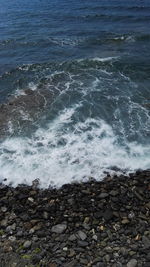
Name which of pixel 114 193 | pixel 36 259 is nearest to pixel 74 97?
pixel 114 193

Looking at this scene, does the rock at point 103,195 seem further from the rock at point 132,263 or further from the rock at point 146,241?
the rock at point 132,263

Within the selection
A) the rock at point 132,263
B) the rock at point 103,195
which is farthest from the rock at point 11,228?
the rock at point 132,263

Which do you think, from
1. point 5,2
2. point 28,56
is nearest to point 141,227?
point 28,56

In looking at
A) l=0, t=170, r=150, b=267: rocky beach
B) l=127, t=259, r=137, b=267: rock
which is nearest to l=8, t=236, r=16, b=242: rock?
l=0, t=170, r=150, b=267: rocky beach

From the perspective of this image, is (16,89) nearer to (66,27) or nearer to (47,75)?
(47,75)

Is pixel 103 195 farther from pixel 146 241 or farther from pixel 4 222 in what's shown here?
pixel 4 222

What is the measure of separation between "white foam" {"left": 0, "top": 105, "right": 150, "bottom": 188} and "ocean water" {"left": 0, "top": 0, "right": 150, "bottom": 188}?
2.3 inches

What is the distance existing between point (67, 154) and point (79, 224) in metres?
6.14

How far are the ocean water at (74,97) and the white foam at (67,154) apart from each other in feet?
0.19

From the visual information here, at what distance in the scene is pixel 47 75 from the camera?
3123cm

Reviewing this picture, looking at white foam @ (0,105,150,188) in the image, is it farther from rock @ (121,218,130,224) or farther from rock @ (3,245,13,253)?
rock @ (3,245,13,253)

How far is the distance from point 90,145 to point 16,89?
10.5 m

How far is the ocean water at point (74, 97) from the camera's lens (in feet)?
67.8

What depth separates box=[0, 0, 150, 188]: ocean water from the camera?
20672mm
